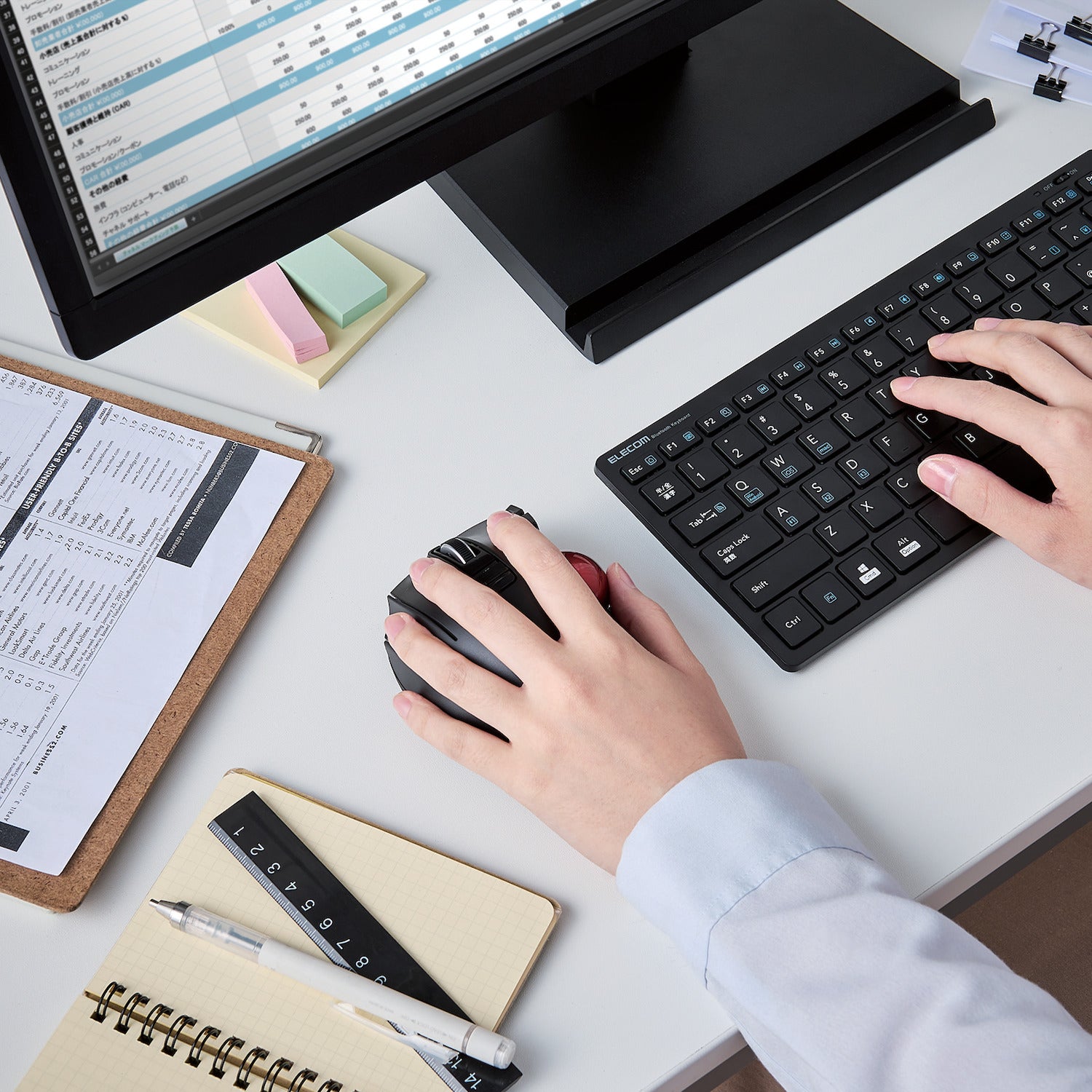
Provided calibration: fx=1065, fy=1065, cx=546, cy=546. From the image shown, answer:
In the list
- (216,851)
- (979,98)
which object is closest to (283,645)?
(216,851)

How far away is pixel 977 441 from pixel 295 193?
40 cm

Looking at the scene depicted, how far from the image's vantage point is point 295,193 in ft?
1.76

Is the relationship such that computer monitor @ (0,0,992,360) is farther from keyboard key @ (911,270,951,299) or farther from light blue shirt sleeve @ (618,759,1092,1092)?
light blue shirt sleeve @ (618,759,1092,1092)

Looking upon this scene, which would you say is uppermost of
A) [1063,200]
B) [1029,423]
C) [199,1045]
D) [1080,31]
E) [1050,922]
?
[1080,31]

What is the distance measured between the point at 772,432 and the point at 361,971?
36cm

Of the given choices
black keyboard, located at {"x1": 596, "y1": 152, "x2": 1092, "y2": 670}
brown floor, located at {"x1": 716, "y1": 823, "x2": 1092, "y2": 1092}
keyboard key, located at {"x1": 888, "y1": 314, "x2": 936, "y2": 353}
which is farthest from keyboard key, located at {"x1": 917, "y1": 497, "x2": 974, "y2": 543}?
brown floor, located at {"x1": 716, "y1": 823, "x2": 1092, "y2": 1092}

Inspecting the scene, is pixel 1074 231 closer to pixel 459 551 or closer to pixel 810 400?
pixel 810 400

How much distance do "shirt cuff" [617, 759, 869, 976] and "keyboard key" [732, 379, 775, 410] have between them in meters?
0.22

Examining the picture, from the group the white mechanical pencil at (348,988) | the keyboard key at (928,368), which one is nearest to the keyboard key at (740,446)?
the keyboard key at (928,368)

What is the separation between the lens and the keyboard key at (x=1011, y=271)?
66cm

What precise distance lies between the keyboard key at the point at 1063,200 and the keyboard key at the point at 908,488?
0.23 metres

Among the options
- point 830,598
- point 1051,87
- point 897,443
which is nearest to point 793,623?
point 830,598

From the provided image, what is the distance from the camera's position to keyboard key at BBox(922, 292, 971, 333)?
644 mm

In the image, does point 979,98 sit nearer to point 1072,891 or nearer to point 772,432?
point 772,432
